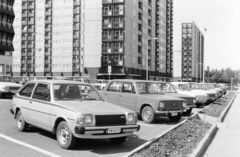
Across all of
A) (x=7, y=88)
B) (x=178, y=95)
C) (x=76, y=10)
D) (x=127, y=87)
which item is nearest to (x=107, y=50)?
(x=76, y=10)

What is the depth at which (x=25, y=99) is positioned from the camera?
7445 mm

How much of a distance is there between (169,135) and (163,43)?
8240cm

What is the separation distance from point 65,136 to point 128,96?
201 inches

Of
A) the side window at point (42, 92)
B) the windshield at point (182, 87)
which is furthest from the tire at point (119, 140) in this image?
the windshield at point (182, 87)

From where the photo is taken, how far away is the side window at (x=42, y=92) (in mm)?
6727

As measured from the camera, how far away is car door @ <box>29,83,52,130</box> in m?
6.45

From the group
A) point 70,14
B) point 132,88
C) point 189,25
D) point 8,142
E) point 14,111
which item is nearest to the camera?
point 8,142

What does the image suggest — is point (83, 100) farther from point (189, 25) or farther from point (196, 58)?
point (196, 58)

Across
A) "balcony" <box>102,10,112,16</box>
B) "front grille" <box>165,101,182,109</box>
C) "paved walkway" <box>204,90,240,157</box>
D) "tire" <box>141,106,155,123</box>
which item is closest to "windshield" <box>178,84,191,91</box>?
"front grille" <box>165,101,182,109</box>

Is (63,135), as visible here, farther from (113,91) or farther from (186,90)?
(186,90)

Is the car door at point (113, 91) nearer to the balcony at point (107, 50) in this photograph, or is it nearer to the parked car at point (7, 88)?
the parked car at point (7, 88)

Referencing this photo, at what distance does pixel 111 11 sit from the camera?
60.1m

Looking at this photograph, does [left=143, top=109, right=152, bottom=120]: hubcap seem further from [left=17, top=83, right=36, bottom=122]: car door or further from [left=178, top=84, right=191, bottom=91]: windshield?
[left=178, top=84, right=191, bottom=91]: windshield

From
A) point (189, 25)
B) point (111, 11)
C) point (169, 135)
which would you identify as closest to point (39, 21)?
point (111, 11)
